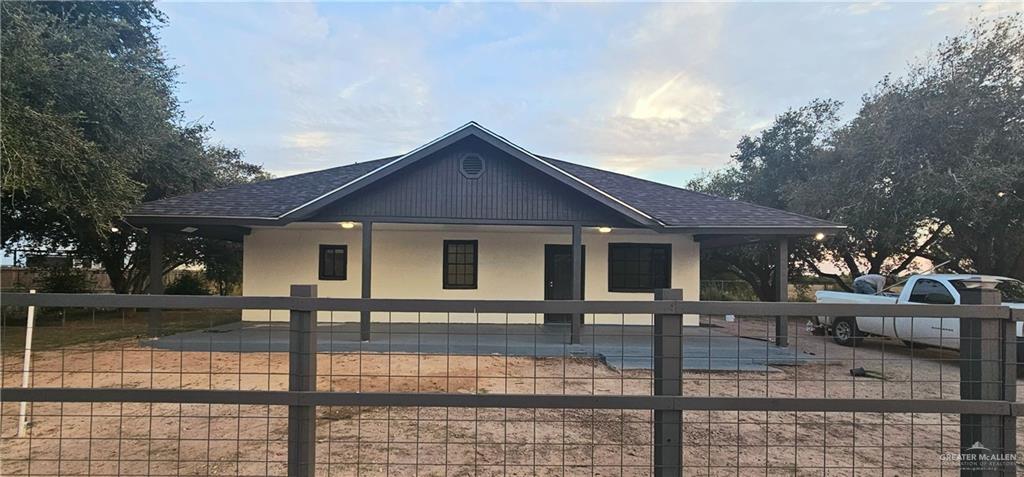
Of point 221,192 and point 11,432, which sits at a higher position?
point 221,192

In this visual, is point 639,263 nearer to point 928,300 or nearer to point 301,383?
point 928,300

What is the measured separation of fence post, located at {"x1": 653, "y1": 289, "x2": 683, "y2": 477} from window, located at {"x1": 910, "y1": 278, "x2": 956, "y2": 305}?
913 centimetres

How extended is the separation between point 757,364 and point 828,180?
31.5 feet

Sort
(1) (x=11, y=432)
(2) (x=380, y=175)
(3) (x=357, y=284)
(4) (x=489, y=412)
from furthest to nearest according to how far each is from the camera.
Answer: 1. (3) (x=357, y=284)
2. (2) (x=380, y=175)
3. (4) (x=489, y=412)
4. (1) (x=11, y=432)

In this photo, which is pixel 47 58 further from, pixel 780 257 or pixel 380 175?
pixel 780 257

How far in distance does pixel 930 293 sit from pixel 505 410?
9914 millimetres

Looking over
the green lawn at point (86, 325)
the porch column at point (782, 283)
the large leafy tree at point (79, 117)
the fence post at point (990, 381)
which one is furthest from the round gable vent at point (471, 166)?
the fence post at point (990, 381)

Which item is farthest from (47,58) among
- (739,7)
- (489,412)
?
(739,7)

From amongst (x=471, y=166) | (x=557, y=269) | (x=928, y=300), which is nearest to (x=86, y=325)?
(x=471, y=166)

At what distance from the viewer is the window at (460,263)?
11.9m

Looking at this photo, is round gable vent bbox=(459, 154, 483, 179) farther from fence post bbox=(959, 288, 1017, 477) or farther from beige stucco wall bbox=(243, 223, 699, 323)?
fence post bbox=(959, 288, 1017, 477)

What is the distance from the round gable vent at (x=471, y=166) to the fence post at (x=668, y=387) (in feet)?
25.1

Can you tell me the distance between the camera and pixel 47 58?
23.6ft

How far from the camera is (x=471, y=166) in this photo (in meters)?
9.86
